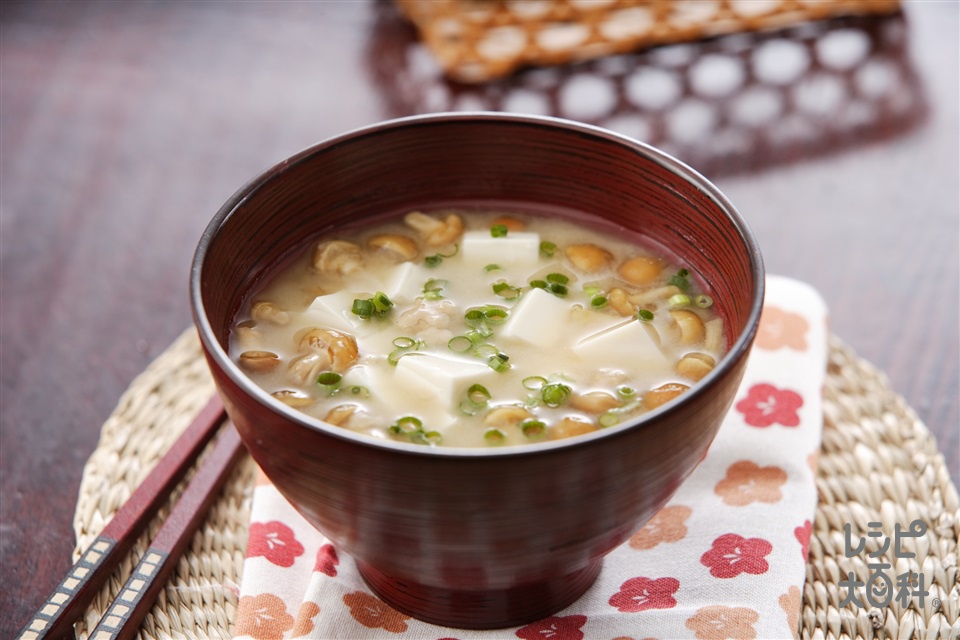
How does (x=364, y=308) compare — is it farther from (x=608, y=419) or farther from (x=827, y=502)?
(x=827, y=502)

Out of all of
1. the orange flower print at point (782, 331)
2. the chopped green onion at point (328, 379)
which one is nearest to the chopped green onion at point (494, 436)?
the chopped green onion at point (328, 379)

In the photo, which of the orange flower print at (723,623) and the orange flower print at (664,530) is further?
the orange flower print at (664,530)

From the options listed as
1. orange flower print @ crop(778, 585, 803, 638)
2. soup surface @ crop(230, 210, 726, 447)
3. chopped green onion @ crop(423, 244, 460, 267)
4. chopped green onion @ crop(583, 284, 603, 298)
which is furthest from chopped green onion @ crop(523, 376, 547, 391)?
orange flower print @ crop(778, 585, 803, 638)

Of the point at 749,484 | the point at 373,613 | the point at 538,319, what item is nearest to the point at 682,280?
the point at 538,319

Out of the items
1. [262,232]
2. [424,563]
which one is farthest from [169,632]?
[262,232]

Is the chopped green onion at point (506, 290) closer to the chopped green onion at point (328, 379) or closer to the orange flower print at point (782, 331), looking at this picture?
the chopped green onion at point (328, 379)

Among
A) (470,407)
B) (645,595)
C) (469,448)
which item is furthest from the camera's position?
(645,595)
